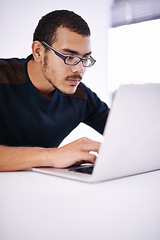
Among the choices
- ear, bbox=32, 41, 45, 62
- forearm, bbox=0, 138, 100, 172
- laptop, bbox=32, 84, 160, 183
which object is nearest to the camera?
laptop, bbox=32, 84, 160, 183

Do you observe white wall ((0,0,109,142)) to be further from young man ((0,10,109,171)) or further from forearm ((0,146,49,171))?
forearm ((0,146,49,171))

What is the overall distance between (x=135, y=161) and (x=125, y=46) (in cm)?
326

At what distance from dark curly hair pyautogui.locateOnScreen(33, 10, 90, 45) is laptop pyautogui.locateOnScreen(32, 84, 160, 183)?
2.49 ft

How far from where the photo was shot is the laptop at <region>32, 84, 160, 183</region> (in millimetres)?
553

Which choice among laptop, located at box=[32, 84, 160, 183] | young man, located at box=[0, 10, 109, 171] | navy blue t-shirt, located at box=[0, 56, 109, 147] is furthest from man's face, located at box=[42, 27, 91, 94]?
laptop, located at box=[32, 84, 160, 183]

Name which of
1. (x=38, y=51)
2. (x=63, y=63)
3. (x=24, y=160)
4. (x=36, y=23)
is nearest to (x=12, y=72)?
(x=38, y=51)

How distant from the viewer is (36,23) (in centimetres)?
367

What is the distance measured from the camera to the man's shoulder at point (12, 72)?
131 cm

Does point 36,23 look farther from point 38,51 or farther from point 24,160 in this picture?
point 24,160

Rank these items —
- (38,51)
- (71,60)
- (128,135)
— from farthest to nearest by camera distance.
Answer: (38,51)
(71,60)
(128,135)

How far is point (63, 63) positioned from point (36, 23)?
8.83 feet

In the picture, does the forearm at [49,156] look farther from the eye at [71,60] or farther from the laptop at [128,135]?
the eye at [71,60]

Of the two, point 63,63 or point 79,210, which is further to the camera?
point 63,63

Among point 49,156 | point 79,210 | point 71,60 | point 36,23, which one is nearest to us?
point 79,210
